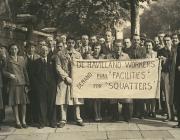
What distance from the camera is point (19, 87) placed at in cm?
1191

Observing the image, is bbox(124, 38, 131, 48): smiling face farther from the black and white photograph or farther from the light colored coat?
the light colored coat

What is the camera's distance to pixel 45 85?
39.4 feet

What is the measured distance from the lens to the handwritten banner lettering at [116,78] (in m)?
12.1

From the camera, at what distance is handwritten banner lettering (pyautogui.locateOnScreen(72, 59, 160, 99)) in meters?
12.1

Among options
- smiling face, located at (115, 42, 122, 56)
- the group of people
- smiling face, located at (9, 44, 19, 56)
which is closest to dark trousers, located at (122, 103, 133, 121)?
the group of people

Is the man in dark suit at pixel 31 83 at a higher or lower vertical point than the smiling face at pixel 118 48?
lower

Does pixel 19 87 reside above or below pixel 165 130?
above

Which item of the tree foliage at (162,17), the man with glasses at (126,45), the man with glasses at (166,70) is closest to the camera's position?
the man with glasses at (166,70)

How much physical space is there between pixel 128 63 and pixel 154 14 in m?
51.6

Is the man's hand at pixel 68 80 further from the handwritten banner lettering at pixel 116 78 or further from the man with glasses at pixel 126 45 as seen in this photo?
the man with glasses at pixel 126 45

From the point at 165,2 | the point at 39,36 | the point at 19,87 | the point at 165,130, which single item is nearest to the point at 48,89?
the point at 19,87

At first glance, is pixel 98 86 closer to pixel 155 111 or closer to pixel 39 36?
pixel 155 111

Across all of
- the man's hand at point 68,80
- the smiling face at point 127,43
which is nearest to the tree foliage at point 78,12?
the smiling face at point 127,43

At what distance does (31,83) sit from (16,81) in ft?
1.57
